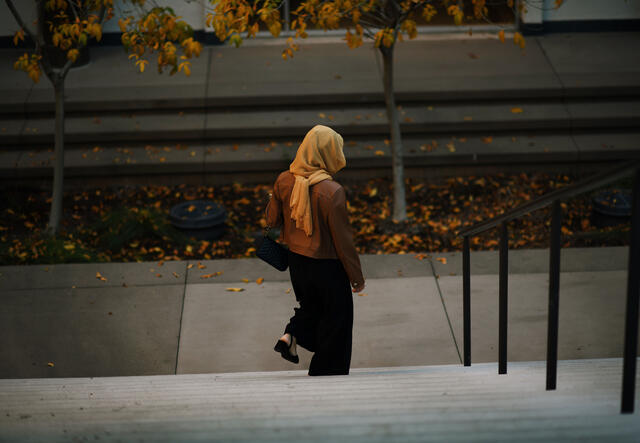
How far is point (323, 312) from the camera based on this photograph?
459cm

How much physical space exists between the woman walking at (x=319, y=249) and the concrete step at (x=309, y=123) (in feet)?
15.0

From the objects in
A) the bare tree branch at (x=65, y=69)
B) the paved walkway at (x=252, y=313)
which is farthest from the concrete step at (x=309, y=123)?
the paved walkway at (x=252, y=313)

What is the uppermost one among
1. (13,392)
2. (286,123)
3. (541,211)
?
(13,392)

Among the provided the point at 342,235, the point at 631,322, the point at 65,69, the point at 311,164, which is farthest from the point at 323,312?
the point at 65,69

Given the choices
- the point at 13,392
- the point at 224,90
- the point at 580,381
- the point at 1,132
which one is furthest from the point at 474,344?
the point at 1,132

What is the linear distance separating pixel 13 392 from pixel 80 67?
7.27 metres

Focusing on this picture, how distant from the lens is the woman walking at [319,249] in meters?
4.17

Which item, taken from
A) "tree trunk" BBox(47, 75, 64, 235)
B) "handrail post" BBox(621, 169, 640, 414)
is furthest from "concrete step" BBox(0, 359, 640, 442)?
"tree trunk" BBox(47, 75, 64, 235)

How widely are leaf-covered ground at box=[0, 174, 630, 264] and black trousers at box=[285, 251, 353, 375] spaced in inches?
110

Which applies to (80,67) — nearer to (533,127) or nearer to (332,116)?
(332,116)

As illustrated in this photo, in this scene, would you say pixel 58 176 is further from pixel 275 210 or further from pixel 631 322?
pixel 631 322

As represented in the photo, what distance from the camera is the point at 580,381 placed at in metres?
3.38

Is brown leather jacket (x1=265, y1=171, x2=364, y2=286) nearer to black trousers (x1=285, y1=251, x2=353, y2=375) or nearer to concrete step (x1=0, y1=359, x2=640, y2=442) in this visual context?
black trousers (x1=285, y1=251, x2=353, y2=375)

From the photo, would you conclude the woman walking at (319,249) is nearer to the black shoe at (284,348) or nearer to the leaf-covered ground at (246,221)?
the black shoe at (284,348)
